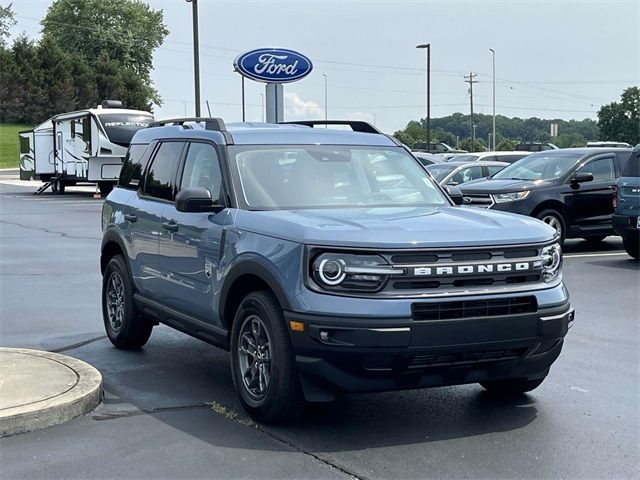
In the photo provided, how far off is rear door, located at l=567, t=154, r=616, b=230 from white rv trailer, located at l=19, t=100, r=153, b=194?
65.8 ft

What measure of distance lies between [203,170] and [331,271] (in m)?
1.99

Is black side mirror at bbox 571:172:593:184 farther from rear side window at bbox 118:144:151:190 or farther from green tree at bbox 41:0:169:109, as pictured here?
green tree at bbox 41:0:169:109

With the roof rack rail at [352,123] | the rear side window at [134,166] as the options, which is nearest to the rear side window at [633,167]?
the roof rack rail at [352,123]

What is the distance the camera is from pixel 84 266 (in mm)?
13406

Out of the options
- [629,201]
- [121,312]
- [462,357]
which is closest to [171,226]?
[121,312]

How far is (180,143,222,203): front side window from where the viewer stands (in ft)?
20.8

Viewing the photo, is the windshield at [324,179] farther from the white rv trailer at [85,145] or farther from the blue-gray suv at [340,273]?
the white rv trailer at [85,145]

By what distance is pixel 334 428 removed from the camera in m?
5.39

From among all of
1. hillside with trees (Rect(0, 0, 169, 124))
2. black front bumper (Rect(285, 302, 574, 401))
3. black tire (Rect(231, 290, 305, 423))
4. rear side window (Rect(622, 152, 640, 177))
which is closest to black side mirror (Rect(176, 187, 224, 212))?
black tire (Rect(231, 290, 305, 423))

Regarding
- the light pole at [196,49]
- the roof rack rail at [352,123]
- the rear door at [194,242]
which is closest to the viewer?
the rear door at [194,242]

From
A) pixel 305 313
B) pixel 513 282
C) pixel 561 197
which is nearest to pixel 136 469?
pixel 305 313

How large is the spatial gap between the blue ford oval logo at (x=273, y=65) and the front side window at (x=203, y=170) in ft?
34.7

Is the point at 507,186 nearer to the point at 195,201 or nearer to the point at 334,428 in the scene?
the point at 195,201

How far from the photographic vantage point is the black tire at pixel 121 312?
296 inches
